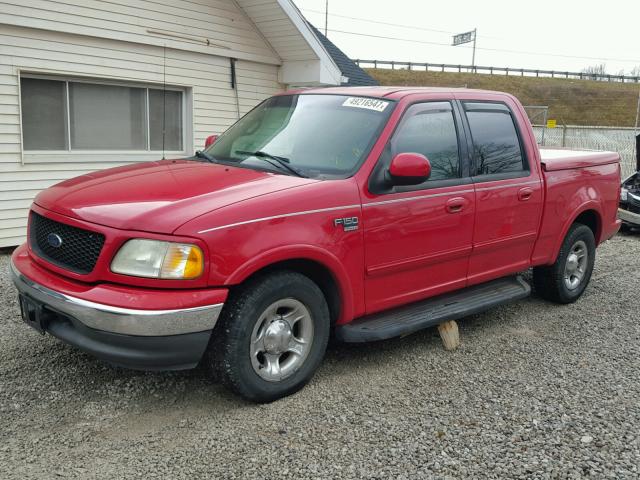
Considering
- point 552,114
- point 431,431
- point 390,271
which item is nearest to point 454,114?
point 390,271

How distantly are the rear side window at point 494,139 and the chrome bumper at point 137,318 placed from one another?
8.61 feet

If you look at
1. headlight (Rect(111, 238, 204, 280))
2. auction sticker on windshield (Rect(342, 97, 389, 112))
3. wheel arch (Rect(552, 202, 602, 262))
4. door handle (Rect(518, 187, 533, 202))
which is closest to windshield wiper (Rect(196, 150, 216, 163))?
auction sticker on windshield (Rect(342, 97, 389, 112))

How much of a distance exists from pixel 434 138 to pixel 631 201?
26.7 ft

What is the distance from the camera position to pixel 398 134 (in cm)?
443

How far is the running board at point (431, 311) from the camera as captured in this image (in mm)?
4223

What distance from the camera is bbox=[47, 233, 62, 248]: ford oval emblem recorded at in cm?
370

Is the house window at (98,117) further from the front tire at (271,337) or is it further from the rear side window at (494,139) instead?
the front tire at (271,337)

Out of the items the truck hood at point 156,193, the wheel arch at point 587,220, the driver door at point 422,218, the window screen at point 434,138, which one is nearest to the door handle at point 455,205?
the driver door at point 422,218

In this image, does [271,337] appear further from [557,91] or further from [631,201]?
[557,91]

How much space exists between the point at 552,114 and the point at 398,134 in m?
47.1

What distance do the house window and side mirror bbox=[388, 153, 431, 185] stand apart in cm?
621

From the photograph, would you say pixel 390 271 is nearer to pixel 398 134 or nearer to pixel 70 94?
pixel 398 134

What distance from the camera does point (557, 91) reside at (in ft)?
167

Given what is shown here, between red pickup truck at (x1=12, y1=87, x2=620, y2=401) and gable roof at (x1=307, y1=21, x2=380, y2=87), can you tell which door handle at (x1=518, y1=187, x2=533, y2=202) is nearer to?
red pickup truck at (x1=12, y1=87, x2=620, y2=401)
